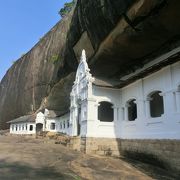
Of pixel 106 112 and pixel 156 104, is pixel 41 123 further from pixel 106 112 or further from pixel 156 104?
pixel 156 104

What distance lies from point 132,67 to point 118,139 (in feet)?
19.6

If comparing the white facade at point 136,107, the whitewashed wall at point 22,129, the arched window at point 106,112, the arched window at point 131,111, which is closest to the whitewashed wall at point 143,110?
the white facade at point 136,107

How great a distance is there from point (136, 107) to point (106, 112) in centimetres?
394

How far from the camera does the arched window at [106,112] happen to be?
21.0 meters

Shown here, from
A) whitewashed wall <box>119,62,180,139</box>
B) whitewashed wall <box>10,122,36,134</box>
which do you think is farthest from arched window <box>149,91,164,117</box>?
whitewashed wall <box>10,122,36,134</box>

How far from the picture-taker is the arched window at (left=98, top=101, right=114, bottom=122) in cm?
2098

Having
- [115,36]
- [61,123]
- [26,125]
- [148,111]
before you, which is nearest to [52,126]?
[26,125]

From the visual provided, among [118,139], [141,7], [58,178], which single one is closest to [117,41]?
[141,7]

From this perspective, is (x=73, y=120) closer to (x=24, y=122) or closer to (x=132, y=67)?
(x=132, y=67)

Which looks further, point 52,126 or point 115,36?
point 52,126

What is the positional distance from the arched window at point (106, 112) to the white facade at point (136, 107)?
194 cm

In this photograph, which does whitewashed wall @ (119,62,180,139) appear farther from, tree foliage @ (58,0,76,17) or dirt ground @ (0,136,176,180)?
tree foliage @ (58,0,76,17)

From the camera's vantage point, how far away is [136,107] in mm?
17812

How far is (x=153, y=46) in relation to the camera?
16391 mm
